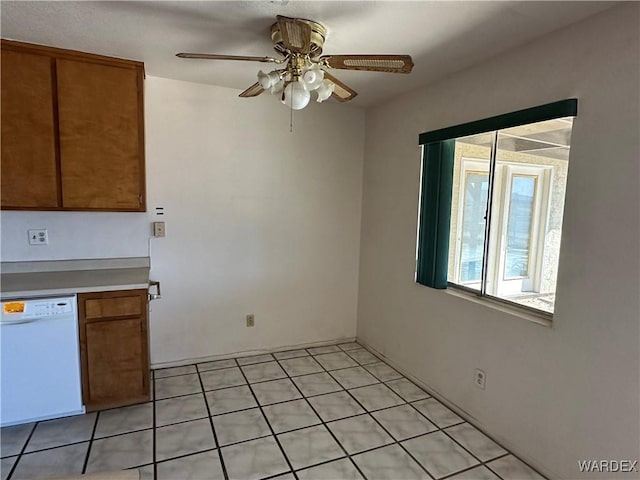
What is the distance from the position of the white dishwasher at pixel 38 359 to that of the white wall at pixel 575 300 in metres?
2.42

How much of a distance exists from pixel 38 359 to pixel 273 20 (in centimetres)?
231

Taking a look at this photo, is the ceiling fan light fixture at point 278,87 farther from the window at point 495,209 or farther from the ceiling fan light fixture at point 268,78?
the window at point 495,209

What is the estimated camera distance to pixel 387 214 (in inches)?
128

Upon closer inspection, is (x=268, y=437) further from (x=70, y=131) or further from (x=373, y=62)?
(x=70, y=131)

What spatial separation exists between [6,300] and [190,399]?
1.27 meters

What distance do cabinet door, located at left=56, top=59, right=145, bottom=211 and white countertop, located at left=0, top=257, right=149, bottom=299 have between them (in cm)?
46

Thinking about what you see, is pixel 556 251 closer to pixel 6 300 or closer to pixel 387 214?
pixel 387 214

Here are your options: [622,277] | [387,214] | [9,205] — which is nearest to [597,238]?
[622,277]

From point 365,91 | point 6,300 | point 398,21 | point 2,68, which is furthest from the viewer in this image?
point 365,91

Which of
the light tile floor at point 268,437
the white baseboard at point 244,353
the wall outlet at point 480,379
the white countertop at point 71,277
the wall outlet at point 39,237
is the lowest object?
the light tile floor at point 268,437

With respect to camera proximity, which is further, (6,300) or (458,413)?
(458,413)

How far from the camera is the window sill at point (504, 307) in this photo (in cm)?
200

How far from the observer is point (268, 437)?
2195mm

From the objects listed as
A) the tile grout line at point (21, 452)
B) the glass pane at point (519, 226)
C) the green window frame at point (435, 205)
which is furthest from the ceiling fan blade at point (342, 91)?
the tile grout line at point (21, 452)
